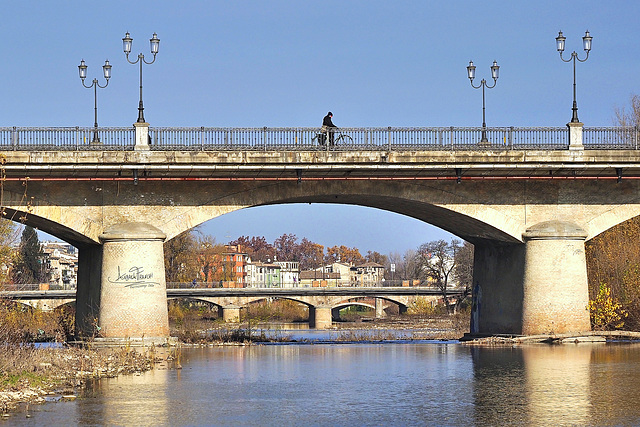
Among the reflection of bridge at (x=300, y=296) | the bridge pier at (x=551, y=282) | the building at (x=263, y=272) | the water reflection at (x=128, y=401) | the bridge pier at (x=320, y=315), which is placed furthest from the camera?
the building at (x=263, y=272)

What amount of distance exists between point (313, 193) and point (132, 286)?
25.2 feet

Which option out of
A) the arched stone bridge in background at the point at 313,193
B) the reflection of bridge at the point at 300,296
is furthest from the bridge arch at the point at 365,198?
the reflection of bridge at the point at 300,296

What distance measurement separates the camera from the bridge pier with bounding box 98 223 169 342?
3722cm

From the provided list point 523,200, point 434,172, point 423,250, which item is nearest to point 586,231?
point 523,200

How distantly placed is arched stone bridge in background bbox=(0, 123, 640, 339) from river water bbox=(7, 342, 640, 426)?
12.8ft

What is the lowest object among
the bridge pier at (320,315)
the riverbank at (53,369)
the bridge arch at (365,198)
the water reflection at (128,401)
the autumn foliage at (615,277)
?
the water reflection at (128,401)

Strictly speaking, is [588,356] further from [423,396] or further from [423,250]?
[423,250]

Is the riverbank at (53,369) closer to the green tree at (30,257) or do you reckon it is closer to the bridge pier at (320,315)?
the bridge pier at (320,315)

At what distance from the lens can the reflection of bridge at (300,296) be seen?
296ft

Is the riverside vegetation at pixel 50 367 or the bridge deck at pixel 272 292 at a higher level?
the bridge deck at pixel 272 292

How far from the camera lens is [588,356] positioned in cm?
3419

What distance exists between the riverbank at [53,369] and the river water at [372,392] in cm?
76

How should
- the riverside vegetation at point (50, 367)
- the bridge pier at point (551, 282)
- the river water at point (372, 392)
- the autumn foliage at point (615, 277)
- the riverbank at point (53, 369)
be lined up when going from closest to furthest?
the river water at point (372, 392) < the riverbank at point (53, 369) < the riverside vegetation at point (50, 367) < the bridge pier at point (551, 282) < the autumn foliage at point (615, 277)

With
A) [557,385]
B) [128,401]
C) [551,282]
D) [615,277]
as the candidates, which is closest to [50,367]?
[128,401]
